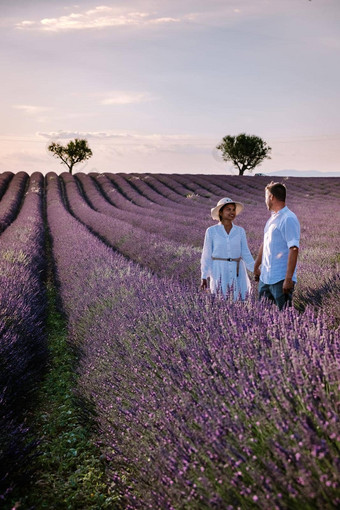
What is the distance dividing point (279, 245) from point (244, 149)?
4404 centimetres

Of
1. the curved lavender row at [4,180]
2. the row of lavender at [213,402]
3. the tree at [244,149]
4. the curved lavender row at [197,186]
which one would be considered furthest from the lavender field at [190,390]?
the tree at [244,149]

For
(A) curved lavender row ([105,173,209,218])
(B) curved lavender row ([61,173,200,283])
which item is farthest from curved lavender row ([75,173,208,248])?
(A) curved lavender row ([105,173,209,218])

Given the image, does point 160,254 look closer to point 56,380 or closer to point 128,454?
point 56,380

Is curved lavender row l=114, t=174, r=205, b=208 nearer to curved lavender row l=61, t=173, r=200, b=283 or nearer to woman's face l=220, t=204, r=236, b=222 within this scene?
curved lavender row l=61, t=173, r=200, b=283

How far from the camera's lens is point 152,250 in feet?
26.8

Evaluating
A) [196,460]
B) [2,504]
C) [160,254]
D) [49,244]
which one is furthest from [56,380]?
[49,244]

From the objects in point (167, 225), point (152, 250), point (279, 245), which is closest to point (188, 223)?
point (167, 225)

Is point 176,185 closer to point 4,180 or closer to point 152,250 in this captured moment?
point 4,180

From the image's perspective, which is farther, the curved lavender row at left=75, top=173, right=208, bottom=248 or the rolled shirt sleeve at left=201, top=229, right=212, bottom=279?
the curved lavender row at left=75, top=173, right=208, bottom=248

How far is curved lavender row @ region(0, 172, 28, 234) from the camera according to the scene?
1618 centimetres

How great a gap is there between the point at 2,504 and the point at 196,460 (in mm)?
1033

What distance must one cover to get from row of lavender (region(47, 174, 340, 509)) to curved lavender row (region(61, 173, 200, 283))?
45.2 inches

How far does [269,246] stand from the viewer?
12.2 feet

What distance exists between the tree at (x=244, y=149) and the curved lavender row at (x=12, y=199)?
20839 mm
